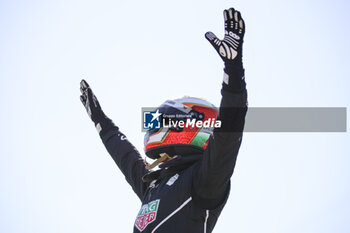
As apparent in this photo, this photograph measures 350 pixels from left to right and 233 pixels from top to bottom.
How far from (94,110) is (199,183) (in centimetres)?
302

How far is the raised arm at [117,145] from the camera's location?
5.91 metres

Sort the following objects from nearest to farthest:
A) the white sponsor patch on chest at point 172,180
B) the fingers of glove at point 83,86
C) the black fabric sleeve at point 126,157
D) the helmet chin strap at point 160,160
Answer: the white sponsor patch on chest at point 172,180, the helmet chin strap at point 160,160, the black fabric sleeve at point 126,157, the fingers of glove at point 83,86

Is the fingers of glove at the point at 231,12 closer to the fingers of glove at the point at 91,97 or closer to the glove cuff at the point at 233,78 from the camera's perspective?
the glove cuff at the point at 233,78

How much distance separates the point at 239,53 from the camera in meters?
4.13

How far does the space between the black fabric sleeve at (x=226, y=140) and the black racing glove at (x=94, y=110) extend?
2840 millimetres

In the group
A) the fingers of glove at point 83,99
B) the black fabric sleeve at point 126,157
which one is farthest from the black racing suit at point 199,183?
the fingers of glove at point 83,99

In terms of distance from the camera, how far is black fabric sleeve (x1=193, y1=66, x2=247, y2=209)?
407cm

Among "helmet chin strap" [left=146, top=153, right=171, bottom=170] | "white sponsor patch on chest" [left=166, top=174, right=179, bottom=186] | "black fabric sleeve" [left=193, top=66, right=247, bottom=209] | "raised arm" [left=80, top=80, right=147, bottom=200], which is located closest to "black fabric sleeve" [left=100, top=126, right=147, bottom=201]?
"raised arm" [left=80, top=80, right=147, bottom=200]

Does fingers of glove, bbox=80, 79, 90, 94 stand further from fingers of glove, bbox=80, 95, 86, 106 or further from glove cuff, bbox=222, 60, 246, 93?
glove cuff, bbox=222, 60, 246, 93

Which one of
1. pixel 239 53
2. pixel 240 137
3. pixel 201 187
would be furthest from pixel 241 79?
pixel 201 187

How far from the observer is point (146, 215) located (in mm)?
4840

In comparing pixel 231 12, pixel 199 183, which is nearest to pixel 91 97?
pixel 199 183

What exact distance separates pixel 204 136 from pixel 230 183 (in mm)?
765

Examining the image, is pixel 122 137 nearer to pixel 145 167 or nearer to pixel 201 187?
pixel 145 167
